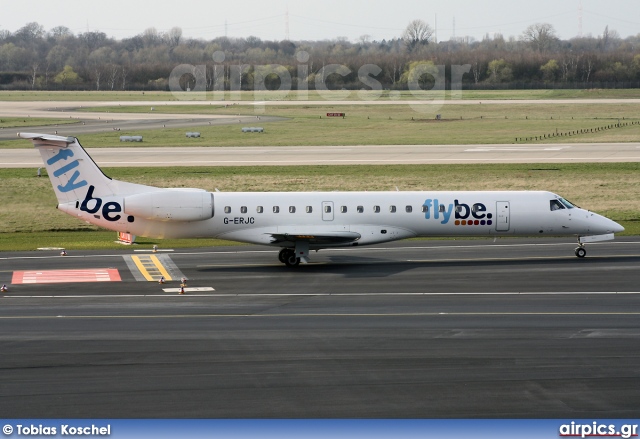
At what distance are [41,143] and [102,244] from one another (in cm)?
1023

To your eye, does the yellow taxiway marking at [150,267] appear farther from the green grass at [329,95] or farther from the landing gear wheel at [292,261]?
the green grass at [329,95]

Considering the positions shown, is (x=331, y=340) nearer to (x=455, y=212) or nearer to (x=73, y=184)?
(x=455, y=212)

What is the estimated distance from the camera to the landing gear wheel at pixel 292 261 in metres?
36.9

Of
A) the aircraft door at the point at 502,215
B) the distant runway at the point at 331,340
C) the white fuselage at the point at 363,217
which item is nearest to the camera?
the distant runway at the point at 331,340

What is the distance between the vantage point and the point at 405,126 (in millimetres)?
108500

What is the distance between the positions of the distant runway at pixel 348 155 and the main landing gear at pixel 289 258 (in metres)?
36.1

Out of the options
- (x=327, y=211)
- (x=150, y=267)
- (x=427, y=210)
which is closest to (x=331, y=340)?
(x=327, y=211)

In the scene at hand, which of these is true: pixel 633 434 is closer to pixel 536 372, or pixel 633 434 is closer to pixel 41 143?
pixel 536 372

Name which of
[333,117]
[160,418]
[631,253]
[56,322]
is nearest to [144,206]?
[56,322]

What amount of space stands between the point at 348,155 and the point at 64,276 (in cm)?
4607

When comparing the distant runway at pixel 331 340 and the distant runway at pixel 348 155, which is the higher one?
the distant runway at pixel 348 155

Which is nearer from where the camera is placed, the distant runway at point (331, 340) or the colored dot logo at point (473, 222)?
the distant runway at point (331, 340)

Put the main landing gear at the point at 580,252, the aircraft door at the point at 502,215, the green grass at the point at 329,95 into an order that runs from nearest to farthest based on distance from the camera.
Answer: the aircraft door at the point at 502,215 → the main landing gear at the point at 580,252 → the green grass at the point at 329,95

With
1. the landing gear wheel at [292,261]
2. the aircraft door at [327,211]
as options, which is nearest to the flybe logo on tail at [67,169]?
the landing gear wheel at [292,261]
